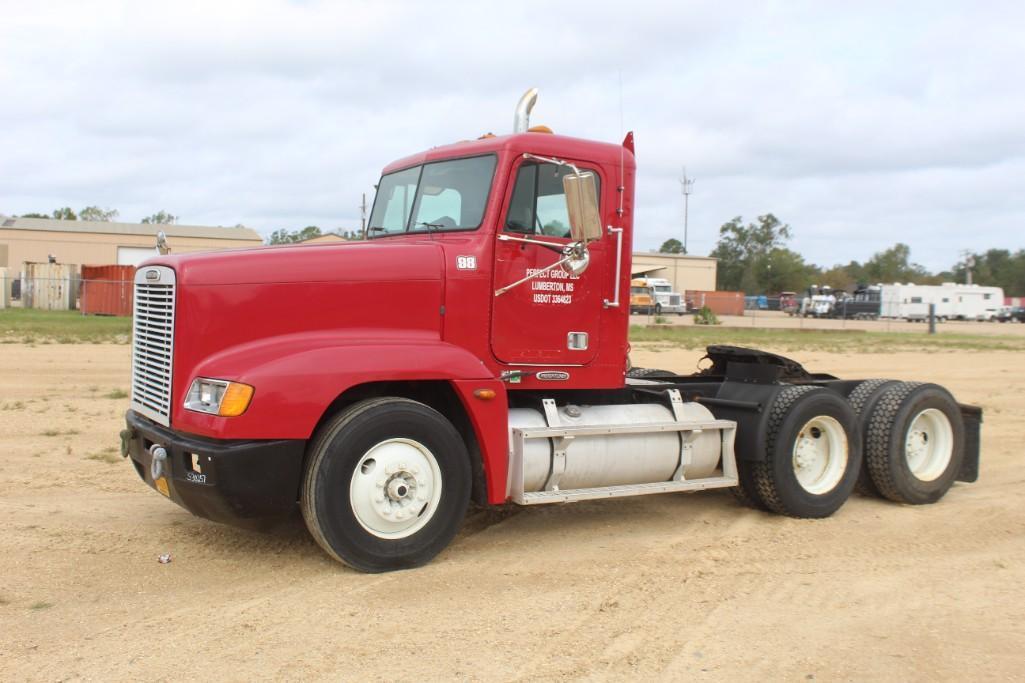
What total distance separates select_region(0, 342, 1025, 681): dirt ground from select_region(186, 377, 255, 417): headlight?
1062 millimetres

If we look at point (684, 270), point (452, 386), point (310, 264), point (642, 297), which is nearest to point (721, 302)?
point (642, 297)

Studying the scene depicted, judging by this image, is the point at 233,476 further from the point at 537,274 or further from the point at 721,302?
the point at 721,302

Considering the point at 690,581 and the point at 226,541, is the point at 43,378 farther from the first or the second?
the point at 690,581

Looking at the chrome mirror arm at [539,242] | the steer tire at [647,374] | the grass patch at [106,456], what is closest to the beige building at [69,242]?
the grass patch at [106,456]

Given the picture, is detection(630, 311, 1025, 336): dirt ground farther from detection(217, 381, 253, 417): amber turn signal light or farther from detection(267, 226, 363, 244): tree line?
detection(217, 381, 253, 417): amber turn signal light

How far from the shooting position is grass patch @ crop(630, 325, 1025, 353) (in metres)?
31.3

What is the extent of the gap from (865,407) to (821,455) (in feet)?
2.68

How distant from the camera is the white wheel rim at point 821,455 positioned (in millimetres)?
7605

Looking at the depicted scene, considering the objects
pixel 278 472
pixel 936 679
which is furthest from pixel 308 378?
pixel 936 679

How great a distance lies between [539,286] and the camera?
659cm

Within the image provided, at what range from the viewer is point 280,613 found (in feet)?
16.3

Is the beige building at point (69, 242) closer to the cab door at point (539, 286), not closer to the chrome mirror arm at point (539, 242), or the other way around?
the cab door at point (539, 286)

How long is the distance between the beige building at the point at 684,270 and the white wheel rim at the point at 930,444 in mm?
72875

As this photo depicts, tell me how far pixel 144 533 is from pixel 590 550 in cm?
314
